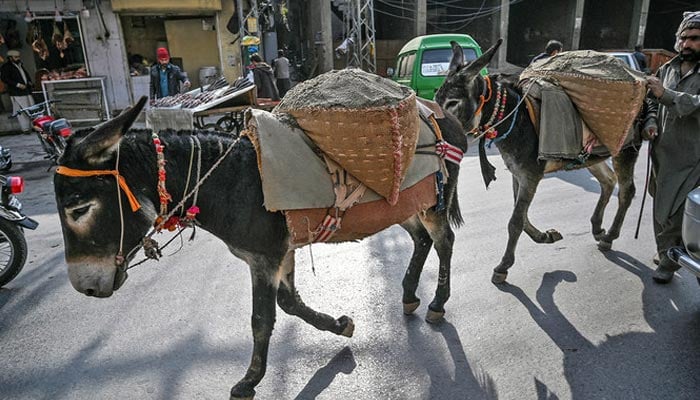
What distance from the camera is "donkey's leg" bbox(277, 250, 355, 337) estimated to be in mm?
2891

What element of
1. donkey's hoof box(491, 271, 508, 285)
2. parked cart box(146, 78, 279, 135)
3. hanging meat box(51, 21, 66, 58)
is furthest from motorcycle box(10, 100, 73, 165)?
donkey's hoof box(491, 271, 508, 285)

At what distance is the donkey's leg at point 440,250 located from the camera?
315cm

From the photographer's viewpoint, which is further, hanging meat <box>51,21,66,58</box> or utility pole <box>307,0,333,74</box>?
utility pole <box>307,0,333,74</box>

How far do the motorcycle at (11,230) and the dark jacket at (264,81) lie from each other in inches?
246

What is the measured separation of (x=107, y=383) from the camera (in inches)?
107

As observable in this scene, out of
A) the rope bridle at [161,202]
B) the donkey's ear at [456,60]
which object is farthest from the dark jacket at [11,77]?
the rope bridle at [161,202]

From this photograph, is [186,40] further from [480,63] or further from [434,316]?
[434,316]

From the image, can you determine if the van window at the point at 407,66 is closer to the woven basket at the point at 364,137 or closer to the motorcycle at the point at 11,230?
the motorcycle at the point at 11,230

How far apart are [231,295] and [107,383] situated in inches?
43.8

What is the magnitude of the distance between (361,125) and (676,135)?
2452 mm

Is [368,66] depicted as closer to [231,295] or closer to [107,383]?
[231,295]

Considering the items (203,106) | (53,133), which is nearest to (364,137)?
(203,106)

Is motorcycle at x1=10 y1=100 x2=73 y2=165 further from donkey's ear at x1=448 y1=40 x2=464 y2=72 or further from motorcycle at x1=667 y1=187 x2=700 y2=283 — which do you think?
motorcycle at x1=667 y1=187 x2=700 y2=283

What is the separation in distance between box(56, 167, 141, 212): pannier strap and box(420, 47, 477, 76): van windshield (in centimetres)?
850
